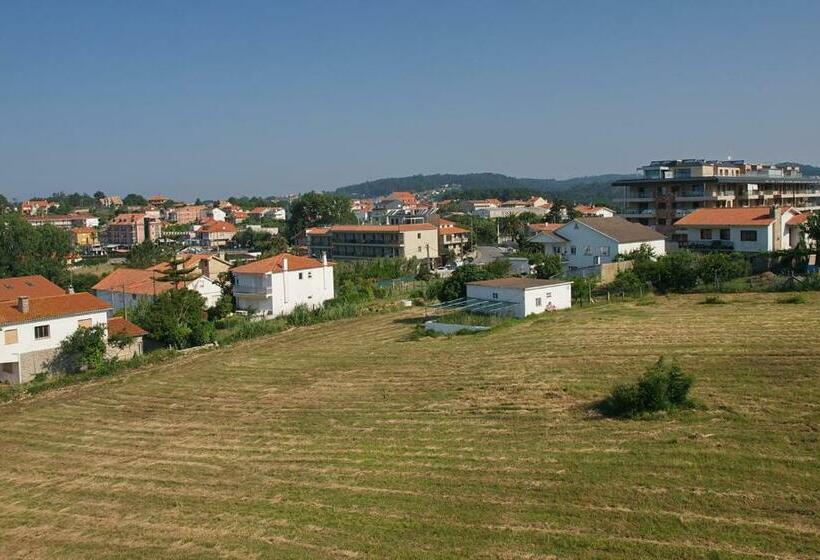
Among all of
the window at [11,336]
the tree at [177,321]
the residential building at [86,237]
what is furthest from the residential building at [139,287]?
the residential building at [86,237]

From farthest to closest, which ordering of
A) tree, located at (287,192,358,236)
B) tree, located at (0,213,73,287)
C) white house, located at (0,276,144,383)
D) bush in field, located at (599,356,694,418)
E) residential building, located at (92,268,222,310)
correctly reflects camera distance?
tree, located at (287,192,358,236)
tree, located at (0,213,73,287)
residential building, located at (92,268,222,310)
white house, located at (0,276,144,383)
bush in field, located at (599,356,694,418)

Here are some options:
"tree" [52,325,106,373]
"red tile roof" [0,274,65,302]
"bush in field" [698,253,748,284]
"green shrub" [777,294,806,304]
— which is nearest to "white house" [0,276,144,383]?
"tree" [52,325,106,373]

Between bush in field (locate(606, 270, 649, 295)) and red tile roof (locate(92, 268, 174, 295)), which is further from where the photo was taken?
red tile roof (locate(92, 268, 174, 295))

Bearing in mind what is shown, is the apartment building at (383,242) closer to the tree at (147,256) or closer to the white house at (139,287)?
the tree at (147,256)

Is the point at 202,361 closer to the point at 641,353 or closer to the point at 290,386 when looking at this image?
the point at 290,386

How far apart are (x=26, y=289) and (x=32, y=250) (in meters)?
27.3

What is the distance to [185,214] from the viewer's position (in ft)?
570

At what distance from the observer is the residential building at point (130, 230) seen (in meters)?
126

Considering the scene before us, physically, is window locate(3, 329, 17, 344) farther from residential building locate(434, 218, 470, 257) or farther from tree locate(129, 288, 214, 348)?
residential building locate(434, 218, 470, 257)

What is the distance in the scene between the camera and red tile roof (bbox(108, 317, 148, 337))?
108 feet

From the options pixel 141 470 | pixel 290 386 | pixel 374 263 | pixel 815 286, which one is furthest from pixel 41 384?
pixel 374 263

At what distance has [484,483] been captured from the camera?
14.8 meters

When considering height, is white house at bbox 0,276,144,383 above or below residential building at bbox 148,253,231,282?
below

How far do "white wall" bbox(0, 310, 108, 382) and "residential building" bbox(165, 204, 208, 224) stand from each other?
141230 millimetres
